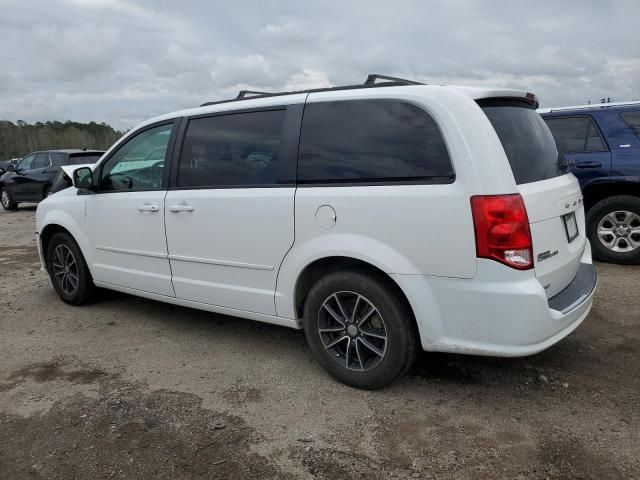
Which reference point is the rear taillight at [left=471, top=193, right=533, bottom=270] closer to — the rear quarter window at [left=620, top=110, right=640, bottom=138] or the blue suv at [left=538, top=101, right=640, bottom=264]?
the blue suv at [left=538, top=101, right=640, bottom=264]

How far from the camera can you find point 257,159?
369 centimetres

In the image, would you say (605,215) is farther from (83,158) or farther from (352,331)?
(83,158)

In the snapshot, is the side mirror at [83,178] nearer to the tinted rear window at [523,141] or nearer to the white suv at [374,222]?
the white suv at [374,222]

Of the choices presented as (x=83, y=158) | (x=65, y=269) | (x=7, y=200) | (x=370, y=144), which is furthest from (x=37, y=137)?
(x=370, y=144)

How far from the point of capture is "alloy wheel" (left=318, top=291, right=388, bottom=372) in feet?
10.7

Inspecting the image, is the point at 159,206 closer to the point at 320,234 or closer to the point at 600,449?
the point at 320,234

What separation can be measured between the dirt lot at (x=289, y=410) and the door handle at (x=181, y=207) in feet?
3.53

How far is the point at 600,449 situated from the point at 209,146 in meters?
3.09

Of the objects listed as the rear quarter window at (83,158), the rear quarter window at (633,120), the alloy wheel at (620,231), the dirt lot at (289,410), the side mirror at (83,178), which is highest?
the rear quarter window at (633,120)

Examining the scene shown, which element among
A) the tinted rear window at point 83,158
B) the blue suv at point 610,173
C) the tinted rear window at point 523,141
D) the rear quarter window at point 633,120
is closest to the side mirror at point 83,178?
the tinted rear window at point 523,141

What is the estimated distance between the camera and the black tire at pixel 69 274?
16.8ft

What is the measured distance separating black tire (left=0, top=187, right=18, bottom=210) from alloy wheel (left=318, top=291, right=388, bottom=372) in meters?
15.1

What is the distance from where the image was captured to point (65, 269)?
17.5 ft

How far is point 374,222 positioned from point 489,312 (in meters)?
0.79
